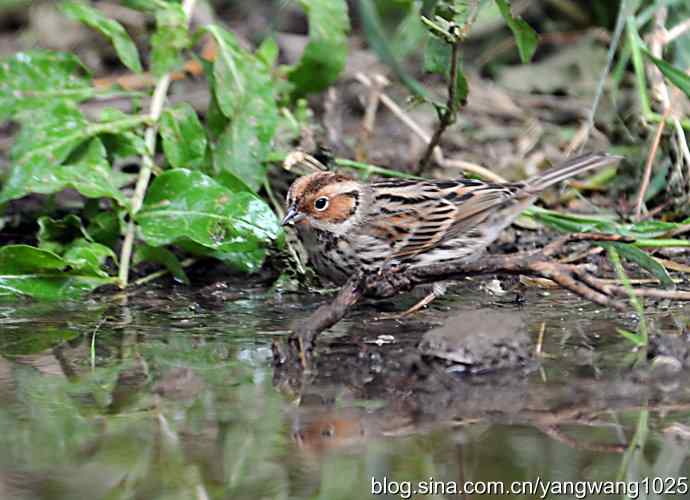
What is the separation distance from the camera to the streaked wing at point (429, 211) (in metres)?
5.43

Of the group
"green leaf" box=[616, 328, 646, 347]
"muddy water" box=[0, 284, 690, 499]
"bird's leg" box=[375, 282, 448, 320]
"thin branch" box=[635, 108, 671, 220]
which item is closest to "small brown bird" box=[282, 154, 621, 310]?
"thin branch" box=[635, 108, 671, 220]

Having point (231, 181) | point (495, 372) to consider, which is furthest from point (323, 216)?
point (495, 372)

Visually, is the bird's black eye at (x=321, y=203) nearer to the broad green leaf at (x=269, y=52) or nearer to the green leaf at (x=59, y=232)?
the broad green leaf at (x=269, y=52)

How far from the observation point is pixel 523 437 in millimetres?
3148

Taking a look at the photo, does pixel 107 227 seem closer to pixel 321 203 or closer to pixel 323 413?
pixel 321 203

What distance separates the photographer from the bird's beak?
5.24m

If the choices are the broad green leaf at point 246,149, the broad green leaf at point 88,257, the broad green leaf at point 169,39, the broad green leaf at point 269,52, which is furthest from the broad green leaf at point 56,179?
the broad green leaf at point 269,52

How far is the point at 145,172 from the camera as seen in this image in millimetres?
5434

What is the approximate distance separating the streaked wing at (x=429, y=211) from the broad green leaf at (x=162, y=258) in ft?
2.98

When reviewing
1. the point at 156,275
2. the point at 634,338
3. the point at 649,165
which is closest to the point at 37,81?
the point at 156,275

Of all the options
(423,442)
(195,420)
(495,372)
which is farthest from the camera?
(495,372)

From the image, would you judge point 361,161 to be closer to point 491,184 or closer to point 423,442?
point 491,184

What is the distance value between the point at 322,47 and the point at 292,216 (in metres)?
1.18

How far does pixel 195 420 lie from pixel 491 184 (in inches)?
104
